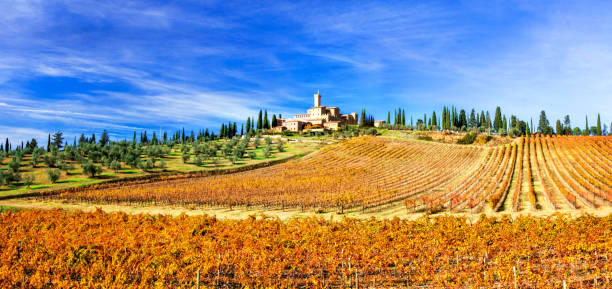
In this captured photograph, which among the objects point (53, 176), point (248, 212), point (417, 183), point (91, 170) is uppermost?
point (91, 170)

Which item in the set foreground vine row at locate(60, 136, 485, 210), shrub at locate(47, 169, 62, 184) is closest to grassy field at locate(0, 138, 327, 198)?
shrub at locate(47, 169, 62, 184)

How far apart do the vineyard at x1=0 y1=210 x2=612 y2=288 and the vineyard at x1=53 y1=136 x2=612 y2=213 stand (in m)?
13.9

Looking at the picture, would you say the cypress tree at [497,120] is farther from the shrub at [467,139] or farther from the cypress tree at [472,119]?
the shrub at [467,139]

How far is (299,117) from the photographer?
159 meters

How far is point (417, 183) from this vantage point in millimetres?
46781

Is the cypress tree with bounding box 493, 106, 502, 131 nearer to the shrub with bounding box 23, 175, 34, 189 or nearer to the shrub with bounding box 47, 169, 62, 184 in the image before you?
the shrub with bounding box 47, 169, 62, 184

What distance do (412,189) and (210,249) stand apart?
32.8 m

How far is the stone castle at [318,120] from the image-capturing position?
137m

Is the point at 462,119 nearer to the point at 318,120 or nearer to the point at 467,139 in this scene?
the point at 467,139

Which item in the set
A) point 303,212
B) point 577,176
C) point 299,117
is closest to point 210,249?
point 303,212

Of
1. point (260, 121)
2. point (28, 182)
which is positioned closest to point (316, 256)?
point (28, 182)

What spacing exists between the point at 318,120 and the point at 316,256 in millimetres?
133610

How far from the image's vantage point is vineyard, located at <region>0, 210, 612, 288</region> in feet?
42.4

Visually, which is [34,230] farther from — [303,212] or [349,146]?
[349,146]
